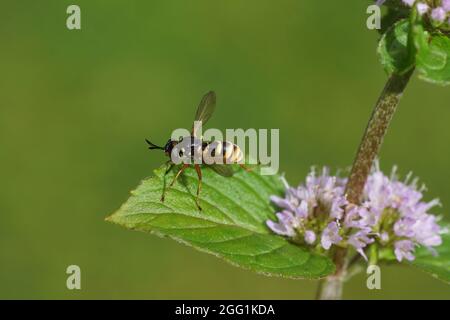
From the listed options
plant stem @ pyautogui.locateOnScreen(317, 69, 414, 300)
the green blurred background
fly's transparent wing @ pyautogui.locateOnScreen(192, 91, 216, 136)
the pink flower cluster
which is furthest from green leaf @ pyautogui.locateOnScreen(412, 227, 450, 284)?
the green blurred background

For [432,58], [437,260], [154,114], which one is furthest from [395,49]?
[154,114]

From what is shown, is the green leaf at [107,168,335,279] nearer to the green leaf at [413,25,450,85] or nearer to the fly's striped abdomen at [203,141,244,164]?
the fly's striped abdomen at [203,141,244,164]

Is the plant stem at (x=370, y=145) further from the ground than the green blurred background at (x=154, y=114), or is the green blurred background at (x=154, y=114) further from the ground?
the green blurred background at (x=154, y=114)

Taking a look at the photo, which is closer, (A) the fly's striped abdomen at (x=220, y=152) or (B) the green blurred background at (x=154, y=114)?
(A) the fly's striped abdomen at (x=220, y=152)

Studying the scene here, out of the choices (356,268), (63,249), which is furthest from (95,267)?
(356,268)

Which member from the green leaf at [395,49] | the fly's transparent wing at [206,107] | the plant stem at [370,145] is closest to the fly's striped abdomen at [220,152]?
the fly's transparent wing at [206,107]

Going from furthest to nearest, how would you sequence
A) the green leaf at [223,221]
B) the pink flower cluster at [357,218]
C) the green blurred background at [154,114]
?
the green blurred background at [154,114] < the pink flower cluster at [357,218] < the green leaf at [223,221]

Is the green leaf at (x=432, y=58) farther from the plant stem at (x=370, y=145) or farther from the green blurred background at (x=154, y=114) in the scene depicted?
the green blurred background at (x=154, y=114)
